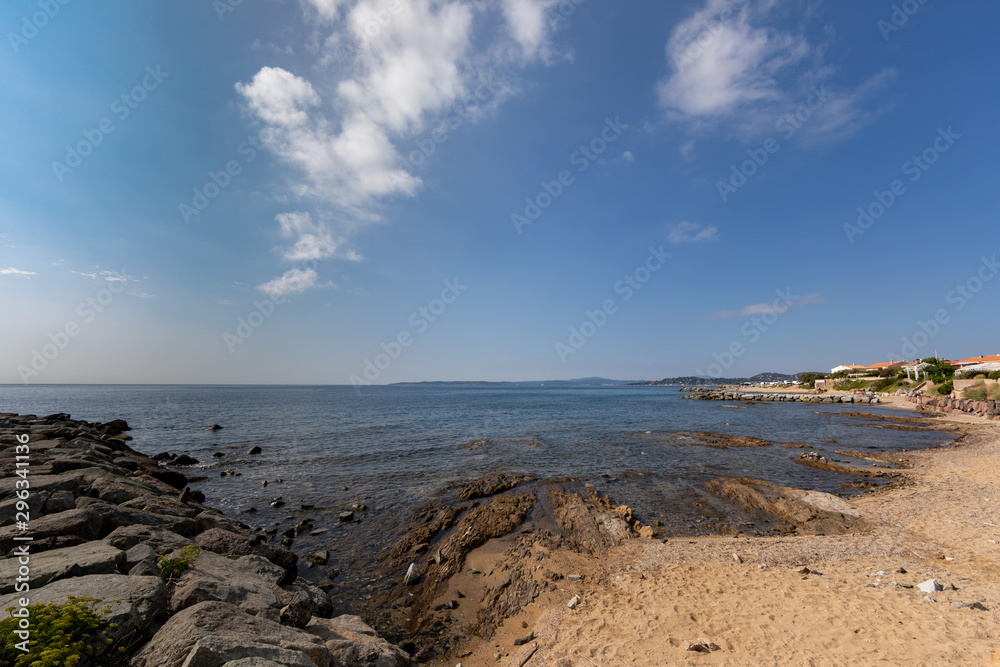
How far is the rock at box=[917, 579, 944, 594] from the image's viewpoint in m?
8.23

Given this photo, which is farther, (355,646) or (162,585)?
(355,646)

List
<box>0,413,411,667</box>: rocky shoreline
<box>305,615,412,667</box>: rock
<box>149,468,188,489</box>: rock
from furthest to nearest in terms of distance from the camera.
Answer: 1. <box>149,468,188,489</box>: rock
2. <box>305,615,412,667</box>: rock
3. <box>0,413,411,667</box>: rocky shoreline

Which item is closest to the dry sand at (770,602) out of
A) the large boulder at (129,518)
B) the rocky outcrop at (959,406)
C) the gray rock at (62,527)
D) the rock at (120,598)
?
the rock at (120,598)

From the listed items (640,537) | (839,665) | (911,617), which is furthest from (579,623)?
(911,617)

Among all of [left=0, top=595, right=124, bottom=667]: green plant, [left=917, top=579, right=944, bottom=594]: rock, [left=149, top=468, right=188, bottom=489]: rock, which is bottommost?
[left=149, top=468, right=188, bottom=489]: rock

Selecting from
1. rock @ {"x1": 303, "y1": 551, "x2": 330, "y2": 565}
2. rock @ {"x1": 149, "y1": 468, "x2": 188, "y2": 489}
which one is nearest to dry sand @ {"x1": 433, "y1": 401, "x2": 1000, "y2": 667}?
rock @ {"x1": 303, "y1": 551, "x2": 330, "y2": 565}

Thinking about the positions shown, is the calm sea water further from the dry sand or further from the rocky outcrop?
the rocky outcrop

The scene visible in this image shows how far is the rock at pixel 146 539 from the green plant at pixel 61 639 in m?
3.47

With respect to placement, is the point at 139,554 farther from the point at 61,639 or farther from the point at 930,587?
the point at 930,587

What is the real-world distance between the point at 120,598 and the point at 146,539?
12.1ft

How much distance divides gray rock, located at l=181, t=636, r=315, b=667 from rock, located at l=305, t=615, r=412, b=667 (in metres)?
1.69

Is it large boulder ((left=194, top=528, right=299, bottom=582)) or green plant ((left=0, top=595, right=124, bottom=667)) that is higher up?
green plant ((left=0, top=595, right=124, bottom=667))

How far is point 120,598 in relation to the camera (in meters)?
5.39

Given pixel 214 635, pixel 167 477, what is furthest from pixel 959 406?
pixel 167 477
